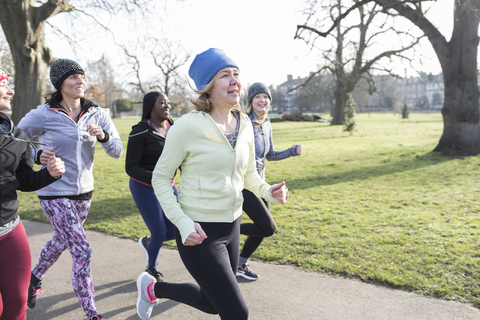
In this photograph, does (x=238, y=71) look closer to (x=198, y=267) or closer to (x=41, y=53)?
(x=198, y=267)

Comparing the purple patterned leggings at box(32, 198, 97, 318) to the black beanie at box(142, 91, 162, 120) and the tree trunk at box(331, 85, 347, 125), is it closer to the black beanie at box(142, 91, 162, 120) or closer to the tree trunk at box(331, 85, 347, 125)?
the black beanie at box(142, 91, 162, 120)

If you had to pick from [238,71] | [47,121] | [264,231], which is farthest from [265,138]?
[47,121]

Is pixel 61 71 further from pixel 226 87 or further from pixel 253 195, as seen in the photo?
pixel 253 195

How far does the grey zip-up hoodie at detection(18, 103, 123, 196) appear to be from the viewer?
9.76 ft

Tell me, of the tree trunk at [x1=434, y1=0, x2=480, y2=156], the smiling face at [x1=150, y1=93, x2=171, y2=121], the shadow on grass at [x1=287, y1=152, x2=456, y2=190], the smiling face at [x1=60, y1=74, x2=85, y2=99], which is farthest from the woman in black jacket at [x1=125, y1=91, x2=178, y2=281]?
the tree trunk at [x1=434, y1=0, x2=480, y2=156]

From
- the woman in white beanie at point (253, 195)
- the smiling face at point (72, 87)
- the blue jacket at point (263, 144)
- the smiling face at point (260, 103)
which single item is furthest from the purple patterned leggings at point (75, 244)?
the smiling face at point (260, 103)

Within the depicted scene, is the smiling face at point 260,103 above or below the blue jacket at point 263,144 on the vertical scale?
above

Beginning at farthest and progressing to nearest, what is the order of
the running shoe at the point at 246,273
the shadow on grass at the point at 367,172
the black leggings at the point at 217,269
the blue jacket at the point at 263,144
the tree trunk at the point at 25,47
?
the tree trunk at the point at 25,47 < the shadow on grass at the point at 367,172 < the blue jacket at the point at 263,144 < the running shoe at the point at 246,273 < the black leggings at the point at 217,269

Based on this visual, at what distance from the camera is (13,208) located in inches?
86.7

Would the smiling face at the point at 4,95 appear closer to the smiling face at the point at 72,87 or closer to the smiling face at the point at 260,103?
the smiling face at the point at 72,87

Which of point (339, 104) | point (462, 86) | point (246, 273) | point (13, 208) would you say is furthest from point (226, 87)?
point (339, 104)

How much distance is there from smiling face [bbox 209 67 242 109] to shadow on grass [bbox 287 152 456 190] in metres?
6.32

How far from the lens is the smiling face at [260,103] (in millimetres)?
4137

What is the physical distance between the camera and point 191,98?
237 cm
